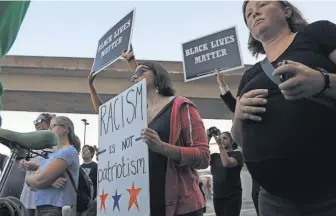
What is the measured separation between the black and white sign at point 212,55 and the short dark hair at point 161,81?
2.05 meters

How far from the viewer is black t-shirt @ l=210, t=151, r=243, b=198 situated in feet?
18.2

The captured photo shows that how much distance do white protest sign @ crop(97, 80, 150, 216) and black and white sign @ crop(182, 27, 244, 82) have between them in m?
2.31

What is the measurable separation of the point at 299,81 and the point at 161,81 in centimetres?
156

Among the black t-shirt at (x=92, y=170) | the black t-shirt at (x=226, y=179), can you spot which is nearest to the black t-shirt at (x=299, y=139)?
the black t-shirt at (x=226, y=179)

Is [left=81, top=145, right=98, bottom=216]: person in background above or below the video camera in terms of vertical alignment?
below

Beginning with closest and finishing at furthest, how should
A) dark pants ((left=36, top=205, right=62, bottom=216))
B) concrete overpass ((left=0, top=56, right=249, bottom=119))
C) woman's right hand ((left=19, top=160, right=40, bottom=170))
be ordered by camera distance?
dark pants ((left=36, top=205, right=62, bottom=216)), woman's right hand ((left=19, top=160, right=40, bottom=170)), concrete overpass ((left=0, top=56, right=249, bottom=119))

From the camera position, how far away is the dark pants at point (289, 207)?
1.66m

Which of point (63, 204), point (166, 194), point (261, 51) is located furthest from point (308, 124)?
point (63, 204)

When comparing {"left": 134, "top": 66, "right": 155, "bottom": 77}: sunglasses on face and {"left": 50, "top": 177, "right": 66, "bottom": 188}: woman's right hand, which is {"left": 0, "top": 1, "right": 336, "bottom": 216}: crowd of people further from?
{"left": 50, "top": 177, "right": 66, "bottom": 188}: woman's right hand

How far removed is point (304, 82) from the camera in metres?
1.48

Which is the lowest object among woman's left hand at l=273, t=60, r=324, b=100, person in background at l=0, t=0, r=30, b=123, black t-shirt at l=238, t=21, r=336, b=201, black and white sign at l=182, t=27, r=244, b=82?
black t-shirt at l=238, t=21, r=336, b=201

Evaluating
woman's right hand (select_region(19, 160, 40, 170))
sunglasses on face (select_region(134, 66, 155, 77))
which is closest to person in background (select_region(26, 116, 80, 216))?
woman's right hand (select_region(19, 160, 40, 170))

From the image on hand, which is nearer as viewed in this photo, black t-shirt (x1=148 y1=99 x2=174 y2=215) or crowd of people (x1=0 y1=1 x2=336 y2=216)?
crowd of people (x1=0 y1=1 x2=336 y2=216)

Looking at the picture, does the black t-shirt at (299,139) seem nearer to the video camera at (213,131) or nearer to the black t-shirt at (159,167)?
the black t-shirt at (159,167)
